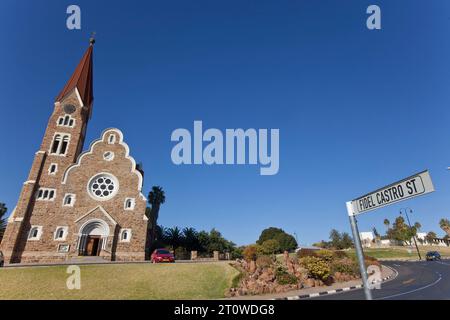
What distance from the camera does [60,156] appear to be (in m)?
29.2

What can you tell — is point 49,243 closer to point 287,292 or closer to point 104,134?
point 104,134

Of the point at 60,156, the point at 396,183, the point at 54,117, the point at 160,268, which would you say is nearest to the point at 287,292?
the point at 160,268

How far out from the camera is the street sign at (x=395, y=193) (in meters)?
2.71

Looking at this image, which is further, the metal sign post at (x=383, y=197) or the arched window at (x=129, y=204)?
the arched window at (x=129, y=204)

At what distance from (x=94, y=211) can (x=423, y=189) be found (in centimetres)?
2900

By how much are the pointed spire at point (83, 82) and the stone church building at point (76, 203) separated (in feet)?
11.4

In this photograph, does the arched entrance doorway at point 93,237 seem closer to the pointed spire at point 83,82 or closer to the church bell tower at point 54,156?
the church bell tower at point 54,156

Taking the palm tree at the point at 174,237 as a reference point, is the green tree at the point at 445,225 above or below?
above

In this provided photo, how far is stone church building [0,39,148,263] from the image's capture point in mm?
24422

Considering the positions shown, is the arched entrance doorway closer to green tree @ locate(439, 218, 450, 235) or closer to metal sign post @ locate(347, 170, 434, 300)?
metal sign post @ locate(347, 170, 434, 300)

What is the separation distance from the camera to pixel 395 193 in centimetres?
311

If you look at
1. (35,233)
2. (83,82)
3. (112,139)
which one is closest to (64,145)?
(112,139)

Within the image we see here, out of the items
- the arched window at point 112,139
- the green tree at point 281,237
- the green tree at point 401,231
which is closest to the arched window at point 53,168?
the arched window at point 112,139

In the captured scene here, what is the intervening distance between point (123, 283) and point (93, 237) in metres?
15.0
